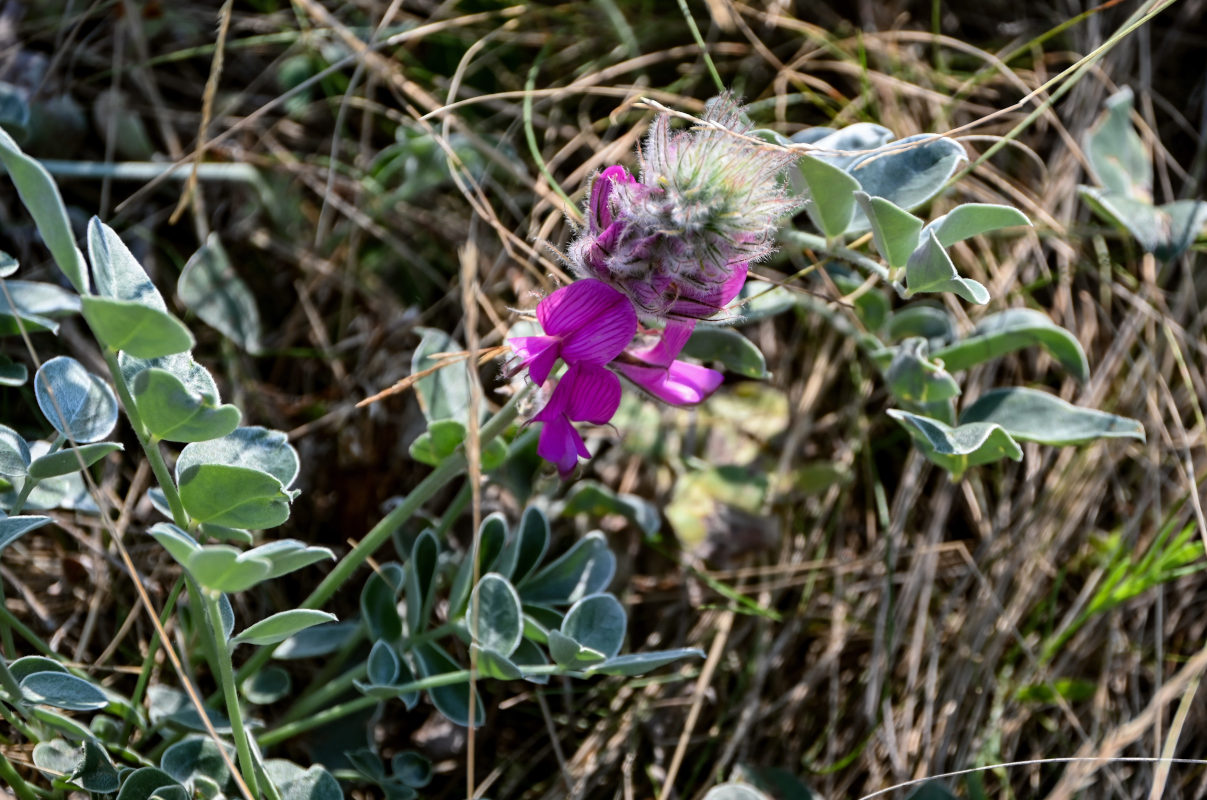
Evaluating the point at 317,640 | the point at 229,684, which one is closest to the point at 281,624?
the point at 229,684

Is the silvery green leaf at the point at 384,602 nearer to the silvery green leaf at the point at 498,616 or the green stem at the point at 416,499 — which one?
the green stem at the point at 416,499

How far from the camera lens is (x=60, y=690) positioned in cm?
135

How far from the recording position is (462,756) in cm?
200

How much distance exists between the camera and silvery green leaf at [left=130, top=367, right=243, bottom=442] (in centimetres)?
116

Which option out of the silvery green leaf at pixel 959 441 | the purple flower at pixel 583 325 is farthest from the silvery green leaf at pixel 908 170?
the purple flower at pixel 583 325

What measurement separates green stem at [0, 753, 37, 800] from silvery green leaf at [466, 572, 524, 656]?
2.28 feet

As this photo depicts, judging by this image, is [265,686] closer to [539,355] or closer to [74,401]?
[74,401]

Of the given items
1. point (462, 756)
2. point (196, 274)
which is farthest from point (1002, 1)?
point (462, 756)

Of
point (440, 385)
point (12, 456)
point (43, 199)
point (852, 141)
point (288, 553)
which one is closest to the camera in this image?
point (43, 199)

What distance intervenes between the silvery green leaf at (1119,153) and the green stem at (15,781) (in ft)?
7.44

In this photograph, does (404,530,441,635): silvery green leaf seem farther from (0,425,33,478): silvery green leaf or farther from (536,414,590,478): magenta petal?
(0,425,33,478): silvery green leaf

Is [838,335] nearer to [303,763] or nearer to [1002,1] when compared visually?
[1002,1]

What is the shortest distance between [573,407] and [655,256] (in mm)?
251

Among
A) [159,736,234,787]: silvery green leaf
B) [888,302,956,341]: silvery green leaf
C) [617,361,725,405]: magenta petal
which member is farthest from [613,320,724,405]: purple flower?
[159,736,234,787]: silvery green leaf
